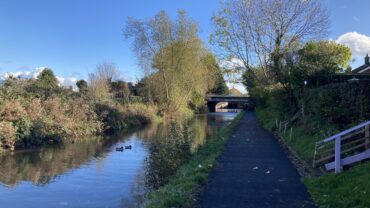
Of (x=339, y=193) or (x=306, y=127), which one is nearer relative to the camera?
(x=339, y=193)

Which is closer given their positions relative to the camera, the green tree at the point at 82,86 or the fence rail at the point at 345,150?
the fence rail at the point at 345,150

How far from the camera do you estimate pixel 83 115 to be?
26.2 meters

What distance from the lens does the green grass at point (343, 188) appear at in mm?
6812

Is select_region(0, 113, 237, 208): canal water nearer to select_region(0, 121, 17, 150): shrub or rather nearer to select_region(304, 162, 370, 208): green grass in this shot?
select_region(0, 121, 17, 150): shrub

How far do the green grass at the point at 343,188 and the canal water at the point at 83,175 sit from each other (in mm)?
4508

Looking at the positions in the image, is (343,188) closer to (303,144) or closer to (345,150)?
(345,150)

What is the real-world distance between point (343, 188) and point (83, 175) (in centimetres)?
891

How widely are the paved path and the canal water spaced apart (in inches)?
89.4

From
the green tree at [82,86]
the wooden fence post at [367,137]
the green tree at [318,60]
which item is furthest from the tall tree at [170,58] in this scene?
the wooden fence post at [367,137]

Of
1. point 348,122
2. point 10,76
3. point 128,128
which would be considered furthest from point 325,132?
point 128,128

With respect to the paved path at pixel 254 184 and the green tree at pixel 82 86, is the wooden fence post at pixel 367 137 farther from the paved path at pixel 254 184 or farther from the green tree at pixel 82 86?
the green tree at pixel 82 86

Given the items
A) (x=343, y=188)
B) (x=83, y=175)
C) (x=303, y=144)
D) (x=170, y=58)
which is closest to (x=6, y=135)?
(x=83, y=175)

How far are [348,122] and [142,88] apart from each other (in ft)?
129

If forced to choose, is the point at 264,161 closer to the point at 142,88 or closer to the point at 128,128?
the point at 128,128
